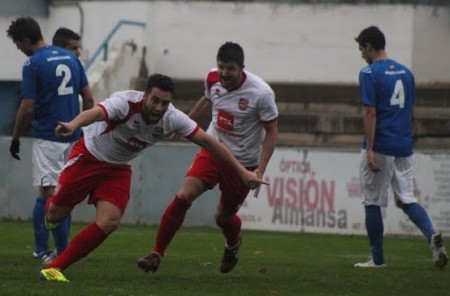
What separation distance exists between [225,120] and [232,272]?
1415 millimetres

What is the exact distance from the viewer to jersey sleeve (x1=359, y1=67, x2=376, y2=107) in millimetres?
13359

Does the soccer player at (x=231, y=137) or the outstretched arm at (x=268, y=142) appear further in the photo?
the outstretched arm at (x=268, y=142)

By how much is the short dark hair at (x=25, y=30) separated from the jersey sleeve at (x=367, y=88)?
3.10 meters

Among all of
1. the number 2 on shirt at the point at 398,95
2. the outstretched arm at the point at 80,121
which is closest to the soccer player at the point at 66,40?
the number 2 on shirt at the point at 398,95

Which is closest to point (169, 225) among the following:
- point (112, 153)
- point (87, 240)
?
point (112, 153)

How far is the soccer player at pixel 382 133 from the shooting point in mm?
13375

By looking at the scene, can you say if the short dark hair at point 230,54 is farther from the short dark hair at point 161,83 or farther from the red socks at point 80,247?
the red socks at point 80,247

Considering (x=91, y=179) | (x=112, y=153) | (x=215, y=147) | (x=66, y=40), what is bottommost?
(x=91, y=179)

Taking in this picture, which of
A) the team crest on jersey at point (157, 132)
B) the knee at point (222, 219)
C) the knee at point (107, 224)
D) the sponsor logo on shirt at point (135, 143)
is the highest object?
the team crest on jersey at point (157, 132)

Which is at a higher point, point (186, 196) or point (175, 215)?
point (186, 196)

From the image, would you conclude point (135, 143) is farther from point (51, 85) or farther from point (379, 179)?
point (379, 179)

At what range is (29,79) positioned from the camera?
13078mm

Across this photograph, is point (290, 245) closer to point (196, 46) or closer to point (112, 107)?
point (112, 107)

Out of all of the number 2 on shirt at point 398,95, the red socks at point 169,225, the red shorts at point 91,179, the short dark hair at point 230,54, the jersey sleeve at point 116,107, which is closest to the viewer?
the jersey sleeve at point 116,107
